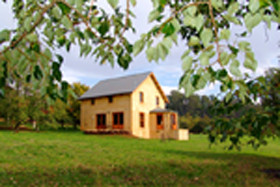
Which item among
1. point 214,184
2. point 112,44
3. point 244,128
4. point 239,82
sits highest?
point 112,44

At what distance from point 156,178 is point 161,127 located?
19.0 meters

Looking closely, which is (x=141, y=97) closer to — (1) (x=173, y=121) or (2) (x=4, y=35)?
(1) (x=173, y=121)

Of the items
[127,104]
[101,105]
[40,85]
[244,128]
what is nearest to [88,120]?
[101,105]

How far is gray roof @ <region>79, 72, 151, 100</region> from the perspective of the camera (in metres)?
24.7

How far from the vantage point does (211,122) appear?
5.37m

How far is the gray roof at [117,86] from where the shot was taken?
24.7 meters

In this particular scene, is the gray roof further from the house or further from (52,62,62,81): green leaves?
(52,62,62,81): green leaves

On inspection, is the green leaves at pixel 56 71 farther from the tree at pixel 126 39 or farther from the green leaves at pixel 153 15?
the green leaves at pixel 153 15

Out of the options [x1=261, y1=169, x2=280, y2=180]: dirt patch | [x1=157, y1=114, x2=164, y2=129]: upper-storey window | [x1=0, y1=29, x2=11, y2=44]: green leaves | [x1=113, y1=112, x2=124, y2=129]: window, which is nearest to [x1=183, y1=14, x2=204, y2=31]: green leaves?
[x1=0, y1=29, x2=11, y2=44]: green leaves

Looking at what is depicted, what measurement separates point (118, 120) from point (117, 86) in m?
3.85

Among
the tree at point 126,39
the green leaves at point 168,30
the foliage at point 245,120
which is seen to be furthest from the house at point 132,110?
the green leaves at point 168,30

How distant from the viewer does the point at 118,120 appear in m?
24.8

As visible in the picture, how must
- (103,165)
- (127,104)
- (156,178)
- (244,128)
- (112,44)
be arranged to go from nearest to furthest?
1. (112,44)
2. (244,128)
3. (156,178)
4. (103,165)
5. (127,104)

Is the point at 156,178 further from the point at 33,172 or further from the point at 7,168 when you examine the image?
the point at 7,168
